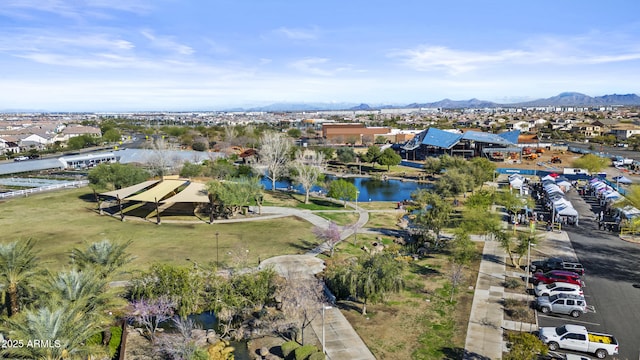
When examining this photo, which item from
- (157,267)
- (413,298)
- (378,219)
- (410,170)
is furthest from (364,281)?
(410,170)

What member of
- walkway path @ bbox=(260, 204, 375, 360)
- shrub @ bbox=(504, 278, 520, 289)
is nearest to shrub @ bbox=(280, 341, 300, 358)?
walkway path @ bbox=(260, 204, 375, 360)

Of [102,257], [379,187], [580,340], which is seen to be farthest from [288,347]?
[379,187]

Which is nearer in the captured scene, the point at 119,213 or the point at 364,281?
the point at 364,281

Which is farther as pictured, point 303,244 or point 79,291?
point 303,244

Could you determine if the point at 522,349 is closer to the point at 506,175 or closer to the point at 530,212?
the point at 530,212

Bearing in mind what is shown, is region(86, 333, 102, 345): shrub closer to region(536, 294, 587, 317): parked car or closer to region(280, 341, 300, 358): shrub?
region(280, 341, 300, 358): shrub

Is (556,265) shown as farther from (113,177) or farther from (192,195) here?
(113,177)
